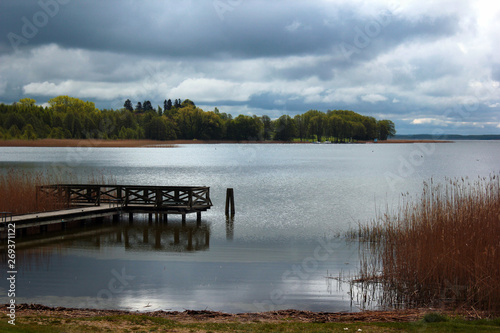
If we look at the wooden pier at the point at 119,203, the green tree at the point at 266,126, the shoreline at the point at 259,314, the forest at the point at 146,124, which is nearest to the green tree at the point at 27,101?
the forest at the point at 146,124

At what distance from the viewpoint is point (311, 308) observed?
10820 millimetres

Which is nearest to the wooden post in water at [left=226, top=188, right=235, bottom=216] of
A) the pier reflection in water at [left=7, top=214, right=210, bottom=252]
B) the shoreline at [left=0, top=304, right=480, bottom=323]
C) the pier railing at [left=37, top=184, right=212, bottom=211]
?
the pier railing at [left=37, top=184, right=212, bottom=211]

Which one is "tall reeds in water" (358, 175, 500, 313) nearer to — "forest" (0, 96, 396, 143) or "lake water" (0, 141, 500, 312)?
"lake water" (0, 141, 500, 312)

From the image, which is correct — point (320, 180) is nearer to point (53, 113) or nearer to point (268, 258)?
point (268, 258)

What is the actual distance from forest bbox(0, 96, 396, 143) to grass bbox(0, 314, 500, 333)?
353 feet

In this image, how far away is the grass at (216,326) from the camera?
801 centimetres

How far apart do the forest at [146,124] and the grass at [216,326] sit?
10746 centimetres

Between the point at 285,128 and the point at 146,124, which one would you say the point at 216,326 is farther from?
the point at 285,128

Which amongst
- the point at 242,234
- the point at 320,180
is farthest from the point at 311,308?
the point at 320,180

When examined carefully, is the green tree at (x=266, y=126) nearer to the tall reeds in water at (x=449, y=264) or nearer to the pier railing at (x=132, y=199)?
the pier railing at (x=132, y=199)

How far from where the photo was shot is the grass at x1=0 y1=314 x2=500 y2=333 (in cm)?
801

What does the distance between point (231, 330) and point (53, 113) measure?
138 m

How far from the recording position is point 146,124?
145 m

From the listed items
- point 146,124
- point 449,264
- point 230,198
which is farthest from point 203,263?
point 146,124
